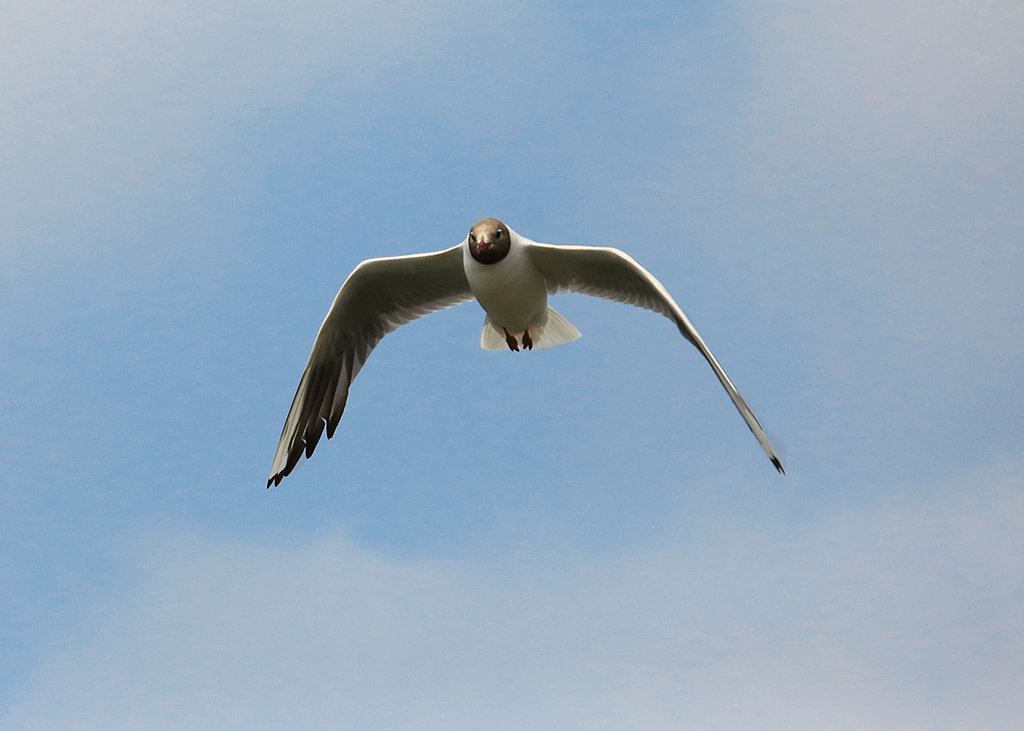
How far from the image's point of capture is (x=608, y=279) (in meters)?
8.33

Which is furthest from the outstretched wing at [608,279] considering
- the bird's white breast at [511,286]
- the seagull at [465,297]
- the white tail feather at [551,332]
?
the white tail feather at [551,332]

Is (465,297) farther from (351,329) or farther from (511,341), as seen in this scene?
(351,329)

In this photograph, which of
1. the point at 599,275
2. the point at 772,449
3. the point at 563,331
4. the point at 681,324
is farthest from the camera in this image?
the point at 563,331

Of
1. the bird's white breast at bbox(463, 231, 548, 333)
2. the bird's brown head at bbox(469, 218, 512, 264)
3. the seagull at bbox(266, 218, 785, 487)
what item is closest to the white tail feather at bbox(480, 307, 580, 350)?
the seagull at bbox(266, 218, 785, 487)

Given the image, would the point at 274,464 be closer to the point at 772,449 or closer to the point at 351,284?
the point at 351,284

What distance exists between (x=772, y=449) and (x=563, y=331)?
2735mm

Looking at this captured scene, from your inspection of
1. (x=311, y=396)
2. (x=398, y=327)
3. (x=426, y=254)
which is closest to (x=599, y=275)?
(x=426, y=254)

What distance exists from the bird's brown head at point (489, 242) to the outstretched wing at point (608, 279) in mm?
318

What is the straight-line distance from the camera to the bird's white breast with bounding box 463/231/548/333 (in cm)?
798

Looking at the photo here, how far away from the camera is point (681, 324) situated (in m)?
7.43

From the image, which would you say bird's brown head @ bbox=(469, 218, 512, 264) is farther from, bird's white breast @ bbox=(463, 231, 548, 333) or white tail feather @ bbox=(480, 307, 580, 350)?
white tail feather @ bbox=(480, 307, 580, 350)

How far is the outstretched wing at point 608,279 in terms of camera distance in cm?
743

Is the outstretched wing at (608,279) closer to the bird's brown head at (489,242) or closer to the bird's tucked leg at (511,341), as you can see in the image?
the bird's brown head at (489,242)

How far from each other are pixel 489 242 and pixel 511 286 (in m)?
0.47
